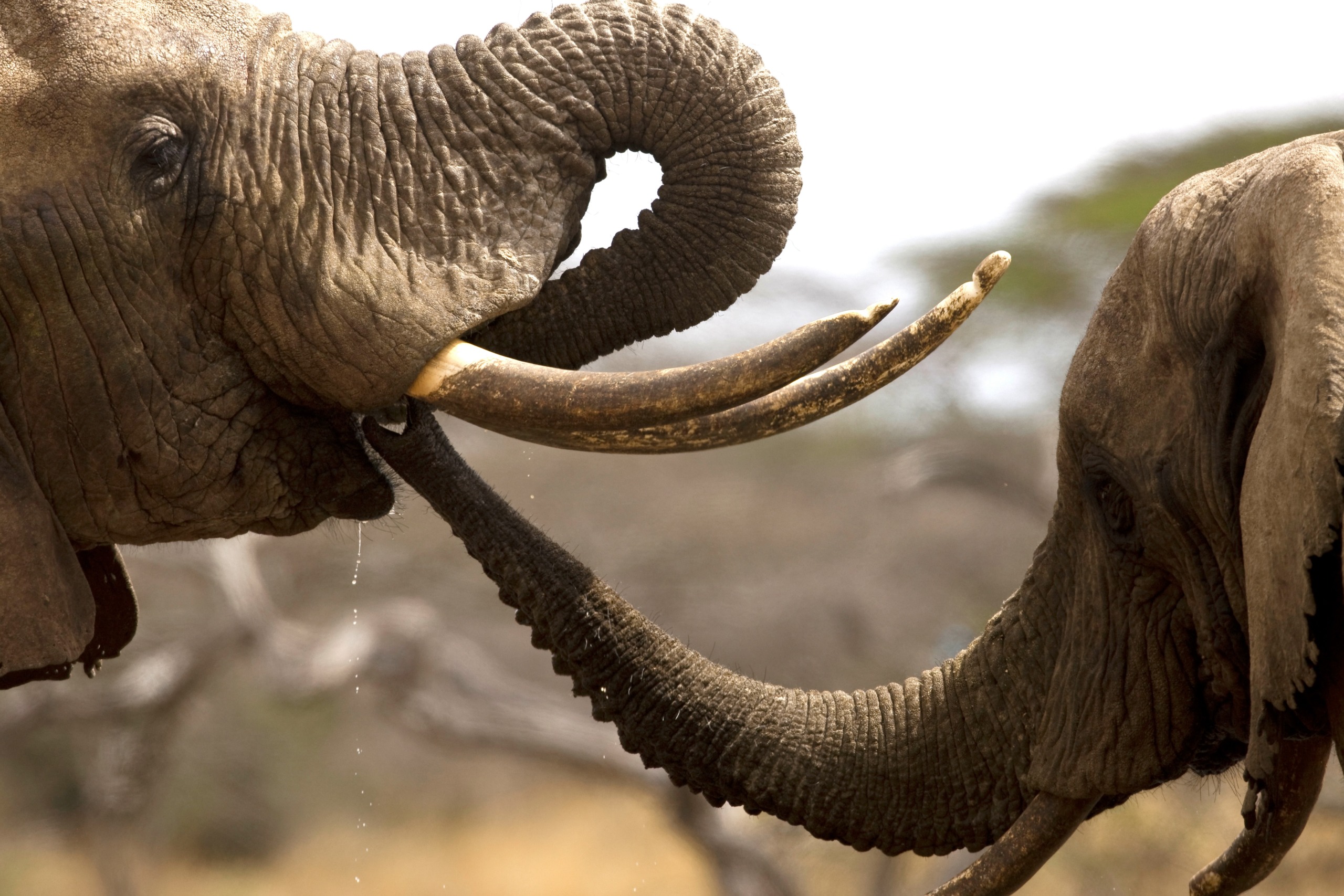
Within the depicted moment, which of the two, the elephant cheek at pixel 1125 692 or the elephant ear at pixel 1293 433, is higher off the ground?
the elephant ear at pixel 1293 433

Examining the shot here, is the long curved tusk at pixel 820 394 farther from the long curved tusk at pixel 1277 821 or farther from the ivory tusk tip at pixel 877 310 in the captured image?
the long curved tusk at pixel 1277 821

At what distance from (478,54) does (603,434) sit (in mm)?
564

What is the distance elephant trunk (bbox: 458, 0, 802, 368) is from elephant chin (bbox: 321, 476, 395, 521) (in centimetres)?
28

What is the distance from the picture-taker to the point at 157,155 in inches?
68.6

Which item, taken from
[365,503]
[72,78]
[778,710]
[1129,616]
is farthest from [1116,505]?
[72,78]

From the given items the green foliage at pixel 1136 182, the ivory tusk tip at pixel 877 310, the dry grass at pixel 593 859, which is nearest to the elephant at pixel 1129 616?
the ivory tusk tip at pixel 877 310

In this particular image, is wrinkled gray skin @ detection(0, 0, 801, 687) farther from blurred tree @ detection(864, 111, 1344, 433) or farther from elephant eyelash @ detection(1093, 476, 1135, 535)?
blurred tree @ detection(864, 111, 1344, 433)

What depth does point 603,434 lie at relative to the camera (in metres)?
1.61

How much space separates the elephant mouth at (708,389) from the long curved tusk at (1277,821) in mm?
537

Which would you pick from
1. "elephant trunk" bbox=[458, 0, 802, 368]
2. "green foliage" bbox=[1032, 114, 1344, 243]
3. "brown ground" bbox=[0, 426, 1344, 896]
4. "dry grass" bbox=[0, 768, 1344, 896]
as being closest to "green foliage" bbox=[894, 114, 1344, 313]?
"green foliage" bbox=[1032, 114, 1344, 243]

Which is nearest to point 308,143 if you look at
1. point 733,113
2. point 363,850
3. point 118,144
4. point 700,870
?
point 118,144

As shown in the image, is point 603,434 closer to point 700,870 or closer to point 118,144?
point 118,144

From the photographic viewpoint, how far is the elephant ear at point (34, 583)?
170 cm

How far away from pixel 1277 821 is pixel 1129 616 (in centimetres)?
26
